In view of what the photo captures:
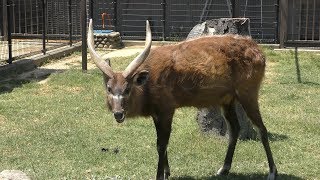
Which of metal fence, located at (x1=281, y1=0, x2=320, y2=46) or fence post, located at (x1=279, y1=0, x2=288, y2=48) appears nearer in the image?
fence post, located at (x1=279, y1=0, x2=288, y2=48)

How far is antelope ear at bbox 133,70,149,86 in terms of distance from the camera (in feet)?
16.8

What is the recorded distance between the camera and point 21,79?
11.9 m

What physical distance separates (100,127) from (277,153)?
2.59 metres

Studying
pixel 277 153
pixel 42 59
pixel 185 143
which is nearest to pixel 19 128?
pixel 185 143

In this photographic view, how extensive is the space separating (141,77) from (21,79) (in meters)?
7.25

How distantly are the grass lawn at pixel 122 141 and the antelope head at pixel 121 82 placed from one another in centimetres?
123

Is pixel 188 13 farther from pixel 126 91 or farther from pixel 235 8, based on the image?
pixel 126 91

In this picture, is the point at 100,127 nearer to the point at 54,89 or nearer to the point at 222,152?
the point at 222,152

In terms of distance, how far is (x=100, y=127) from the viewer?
823cm

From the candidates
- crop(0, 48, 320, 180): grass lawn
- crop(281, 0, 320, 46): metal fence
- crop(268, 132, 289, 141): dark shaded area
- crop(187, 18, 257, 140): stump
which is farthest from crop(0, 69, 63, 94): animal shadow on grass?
crop(281, 0, 320, 46): metal fence

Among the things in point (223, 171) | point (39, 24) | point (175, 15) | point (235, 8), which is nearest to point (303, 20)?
point (235, 8)

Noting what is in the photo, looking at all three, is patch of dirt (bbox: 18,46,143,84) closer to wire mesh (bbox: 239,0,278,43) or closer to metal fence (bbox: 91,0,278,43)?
metal fence (bbox: 91,0,278,43)

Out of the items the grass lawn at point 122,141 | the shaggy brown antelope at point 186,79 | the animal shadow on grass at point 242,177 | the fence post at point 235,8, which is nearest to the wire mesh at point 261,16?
the fence post at point 235,8

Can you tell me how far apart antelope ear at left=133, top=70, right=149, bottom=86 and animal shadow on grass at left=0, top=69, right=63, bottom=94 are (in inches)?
238
